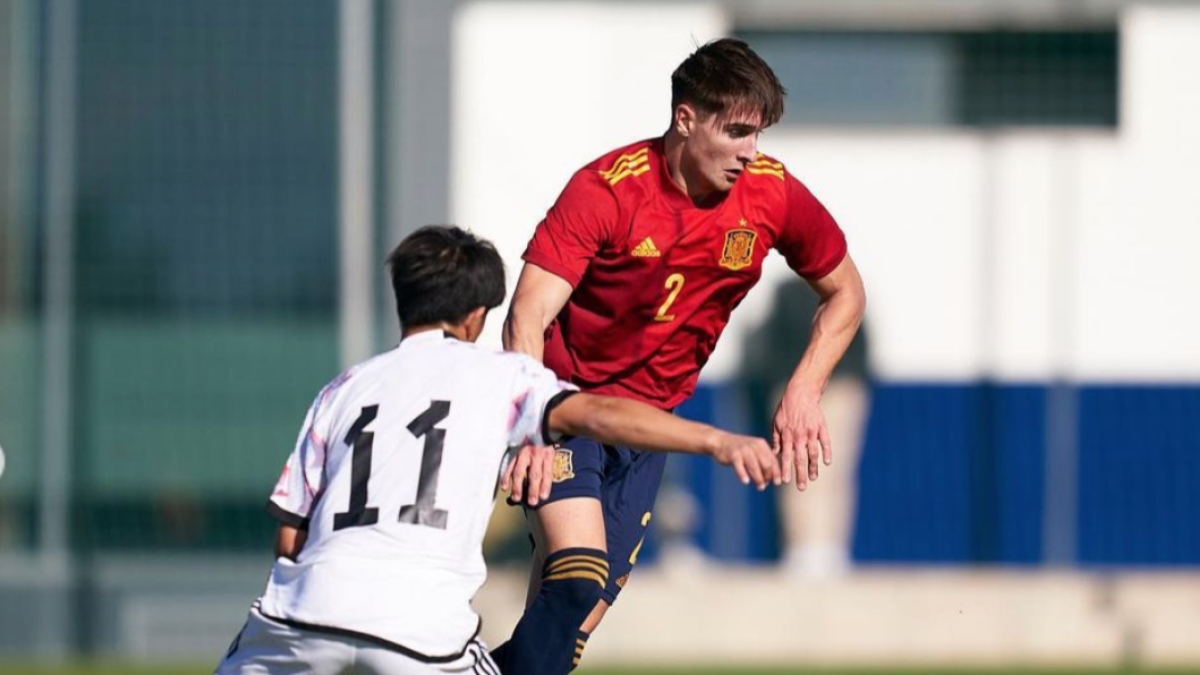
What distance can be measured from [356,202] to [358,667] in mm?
10616

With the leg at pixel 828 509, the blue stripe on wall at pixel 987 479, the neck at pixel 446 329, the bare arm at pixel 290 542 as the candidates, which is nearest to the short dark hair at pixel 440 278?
the neck at pixel 446 329

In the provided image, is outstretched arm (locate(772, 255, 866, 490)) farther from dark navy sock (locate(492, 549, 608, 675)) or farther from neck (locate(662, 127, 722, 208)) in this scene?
dark navy sock (locate(492, 549, 608, 675))

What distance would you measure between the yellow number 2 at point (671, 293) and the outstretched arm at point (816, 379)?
42cm

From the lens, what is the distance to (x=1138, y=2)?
63.2 feet

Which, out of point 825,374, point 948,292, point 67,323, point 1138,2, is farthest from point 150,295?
point 825,374

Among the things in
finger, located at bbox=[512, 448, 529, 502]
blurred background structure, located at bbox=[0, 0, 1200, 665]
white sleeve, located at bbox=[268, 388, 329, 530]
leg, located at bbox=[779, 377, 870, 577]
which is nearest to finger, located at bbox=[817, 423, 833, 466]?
finger, located at bbox=[512, 448, 529, 502]

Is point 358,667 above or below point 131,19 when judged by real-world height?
below

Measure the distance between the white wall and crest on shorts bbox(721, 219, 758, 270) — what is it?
10.7 meters

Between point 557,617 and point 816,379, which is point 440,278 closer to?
point 557,617

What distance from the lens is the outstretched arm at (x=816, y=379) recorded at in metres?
6.55

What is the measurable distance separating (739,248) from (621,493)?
83 centimetres

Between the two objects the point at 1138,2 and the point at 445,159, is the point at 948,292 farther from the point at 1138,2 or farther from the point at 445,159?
the point at 445,159

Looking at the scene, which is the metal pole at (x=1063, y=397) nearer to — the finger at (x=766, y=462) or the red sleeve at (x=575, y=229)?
the red sleeve at (x=575, y=229)

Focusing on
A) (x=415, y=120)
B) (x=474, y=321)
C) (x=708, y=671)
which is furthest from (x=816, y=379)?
(x=415, y=120)
